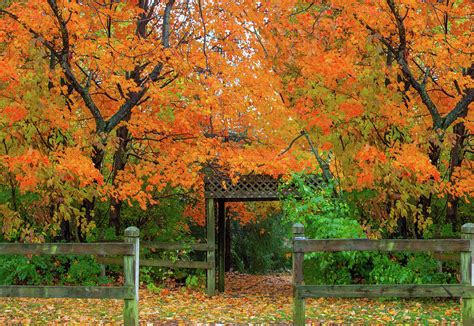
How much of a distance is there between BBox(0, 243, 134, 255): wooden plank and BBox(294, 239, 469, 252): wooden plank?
7.69ft

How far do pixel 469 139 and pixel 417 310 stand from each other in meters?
5.32

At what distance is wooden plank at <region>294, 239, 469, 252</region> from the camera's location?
7.61m

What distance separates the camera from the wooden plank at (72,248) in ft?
24.9

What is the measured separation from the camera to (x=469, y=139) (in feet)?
46.2

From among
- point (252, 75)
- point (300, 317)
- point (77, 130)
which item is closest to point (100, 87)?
point (77, 130)

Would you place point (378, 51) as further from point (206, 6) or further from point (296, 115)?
point (206, 6)

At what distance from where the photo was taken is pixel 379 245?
7738mm

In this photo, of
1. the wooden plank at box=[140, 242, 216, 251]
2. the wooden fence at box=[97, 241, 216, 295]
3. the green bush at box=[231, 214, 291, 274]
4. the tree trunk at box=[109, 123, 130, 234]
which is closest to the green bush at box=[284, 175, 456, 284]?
the wooden fence at box=[97, 241, 216, 295]

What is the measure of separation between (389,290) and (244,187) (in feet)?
27.3

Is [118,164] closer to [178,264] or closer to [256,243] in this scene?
[178,264]

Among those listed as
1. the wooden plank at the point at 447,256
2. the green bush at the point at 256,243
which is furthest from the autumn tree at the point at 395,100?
the green bush at the point at 256,243

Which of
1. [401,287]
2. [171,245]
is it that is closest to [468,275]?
[401,287]

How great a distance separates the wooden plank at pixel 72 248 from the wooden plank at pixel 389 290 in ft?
8.13

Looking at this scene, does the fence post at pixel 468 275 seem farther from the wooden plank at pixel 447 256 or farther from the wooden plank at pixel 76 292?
the wooden plank at pixel 76 292
